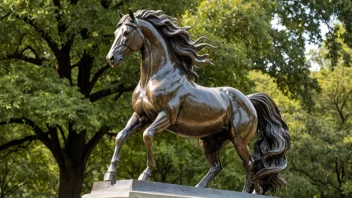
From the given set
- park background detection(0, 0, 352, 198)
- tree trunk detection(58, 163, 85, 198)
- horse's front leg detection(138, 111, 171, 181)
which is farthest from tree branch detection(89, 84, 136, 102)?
horse's front leg detection(138, 111, 171, 181)

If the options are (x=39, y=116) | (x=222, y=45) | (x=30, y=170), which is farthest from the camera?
(x=30, y=170)

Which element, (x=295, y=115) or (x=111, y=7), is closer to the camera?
(x=111, y=7)

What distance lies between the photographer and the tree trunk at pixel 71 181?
1947 cm

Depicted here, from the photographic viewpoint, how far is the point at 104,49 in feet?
63.6

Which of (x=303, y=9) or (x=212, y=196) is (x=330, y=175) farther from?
(x=212, y=196)

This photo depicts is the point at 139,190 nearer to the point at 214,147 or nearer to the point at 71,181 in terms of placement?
the point at 214,147

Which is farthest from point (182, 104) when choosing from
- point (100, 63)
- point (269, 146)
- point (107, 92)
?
point (107, 92)

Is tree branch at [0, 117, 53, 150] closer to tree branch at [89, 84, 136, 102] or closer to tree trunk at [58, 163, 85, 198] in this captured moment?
tree trunk at [58, 163, 85, 198]

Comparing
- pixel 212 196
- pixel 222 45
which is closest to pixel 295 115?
pixel 222 45

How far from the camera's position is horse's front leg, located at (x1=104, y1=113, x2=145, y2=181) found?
785cm

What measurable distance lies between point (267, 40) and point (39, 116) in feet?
24.1

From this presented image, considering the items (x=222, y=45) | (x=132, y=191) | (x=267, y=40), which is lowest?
(x=132, y=191)

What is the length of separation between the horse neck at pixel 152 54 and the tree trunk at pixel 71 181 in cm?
1164

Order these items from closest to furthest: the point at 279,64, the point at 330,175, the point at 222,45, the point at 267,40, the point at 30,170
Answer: the point at 222,45, the point at 267,40, the point at 279,64, the point at 30,170, the point at 330,175
